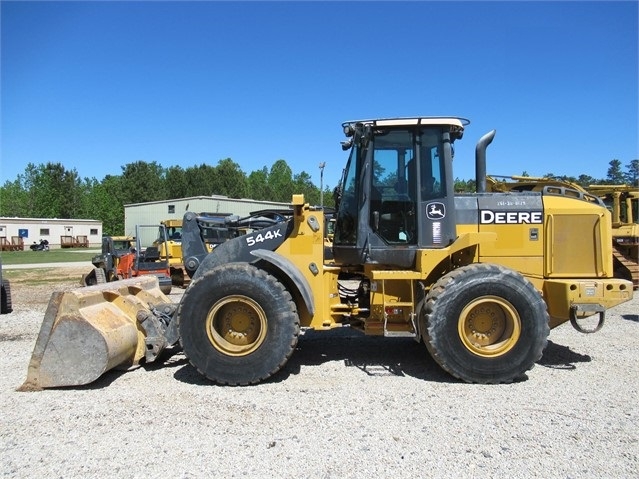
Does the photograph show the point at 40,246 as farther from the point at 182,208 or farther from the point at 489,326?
the point at 489,326

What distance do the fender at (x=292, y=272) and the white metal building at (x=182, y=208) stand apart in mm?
26173

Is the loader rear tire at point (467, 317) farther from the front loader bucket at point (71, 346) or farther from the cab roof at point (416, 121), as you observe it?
the front loader bucket at point (71, 346)

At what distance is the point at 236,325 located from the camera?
542 centimetres

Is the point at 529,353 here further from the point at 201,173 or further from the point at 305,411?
the point at 201,173

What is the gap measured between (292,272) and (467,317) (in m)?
1.94

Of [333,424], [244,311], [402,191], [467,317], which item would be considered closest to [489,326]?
[467,317]

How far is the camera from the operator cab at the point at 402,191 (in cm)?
568

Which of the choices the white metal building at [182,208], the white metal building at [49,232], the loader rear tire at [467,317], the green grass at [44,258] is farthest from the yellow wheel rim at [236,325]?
the white metal building at [49,232]

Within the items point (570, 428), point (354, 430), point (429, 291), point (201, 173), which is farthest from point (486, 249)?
point (201, 173)

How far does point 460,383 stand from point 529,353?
0.78 meters

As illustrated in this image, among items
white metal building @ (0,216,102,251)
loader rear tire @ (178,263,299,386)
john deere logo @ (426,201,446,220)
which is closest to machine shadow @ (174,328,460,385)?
loader rear tire @ (178,263,299,386)

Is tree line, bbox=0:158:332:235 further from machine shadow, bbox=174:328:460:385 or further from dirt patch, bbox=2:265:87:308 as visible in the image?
machine shadow, bbox=174:328:460:385

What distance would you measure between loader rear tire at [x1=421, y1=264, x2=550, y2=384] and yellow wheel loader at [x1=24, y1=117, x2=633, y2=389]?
12 millimetres

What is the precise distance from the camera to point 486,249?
604cm
